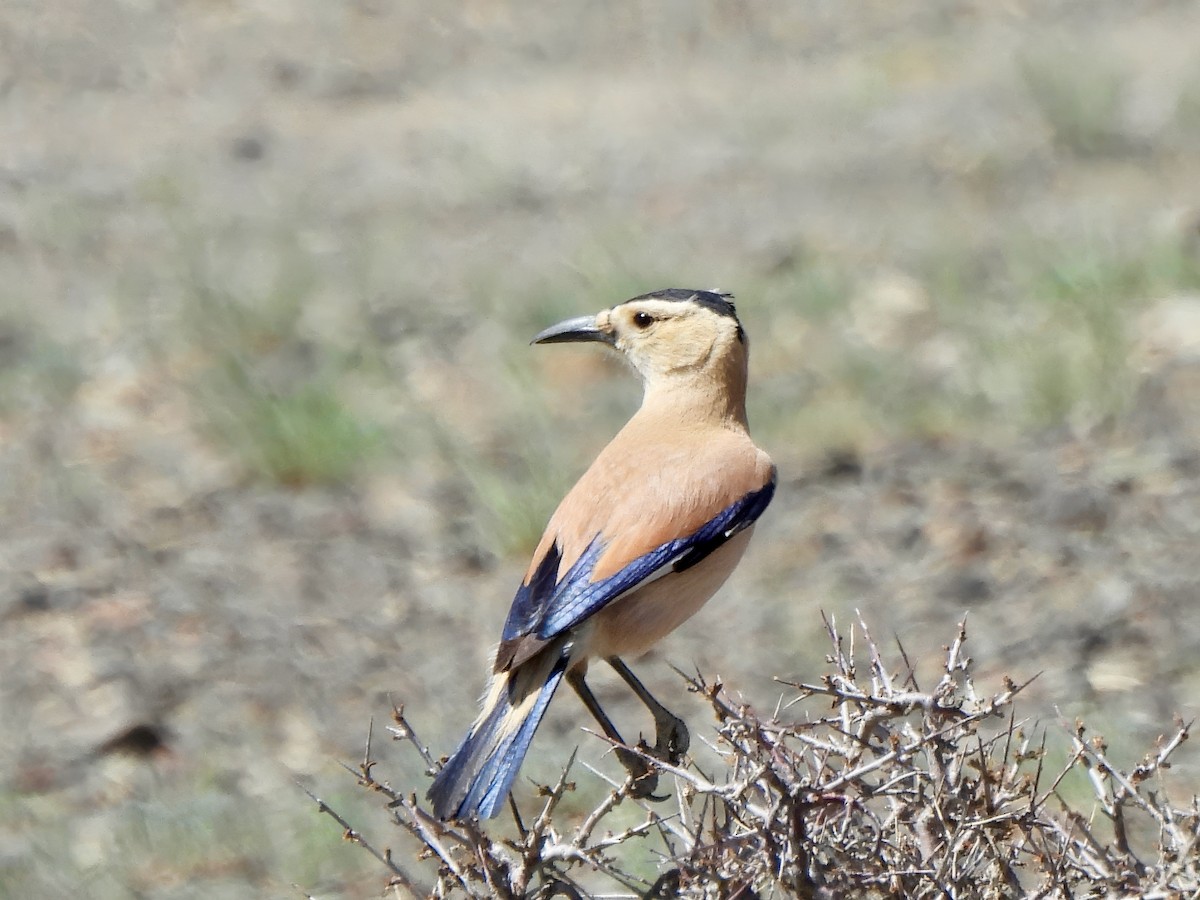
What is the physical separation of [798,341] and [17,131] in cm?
804

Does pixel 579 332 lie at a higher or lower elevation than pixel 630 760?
higher

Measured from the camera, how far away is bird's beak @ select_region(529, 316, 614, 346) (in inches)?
229

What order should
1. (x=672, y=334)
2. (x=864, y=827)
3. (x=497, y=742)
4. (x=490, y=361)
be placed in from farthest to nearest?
1. (x=490, y=361)
2. (x=672, y=334)
3. (x=497, y=742)
4. (x=864, y=827)

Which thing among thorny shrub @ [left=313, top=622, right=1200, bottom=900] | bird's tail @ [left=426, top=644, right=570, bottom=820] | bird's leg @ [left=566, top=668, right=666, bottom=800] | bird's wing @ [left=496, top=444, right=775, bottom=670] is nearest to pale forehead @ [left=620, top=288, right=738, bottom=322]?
bird's wing @ [left=496, top=444, right=775, bottom=670]

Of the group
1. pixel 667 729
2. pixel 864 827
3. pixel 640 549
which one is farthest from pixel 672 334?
pixel 864 827

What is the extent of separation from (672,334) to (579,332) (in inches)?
11.3

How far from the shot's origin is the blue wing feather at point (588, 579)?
4531 mm

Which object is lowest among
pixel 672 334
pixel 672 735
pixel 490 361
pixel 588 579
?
pixel 490 361

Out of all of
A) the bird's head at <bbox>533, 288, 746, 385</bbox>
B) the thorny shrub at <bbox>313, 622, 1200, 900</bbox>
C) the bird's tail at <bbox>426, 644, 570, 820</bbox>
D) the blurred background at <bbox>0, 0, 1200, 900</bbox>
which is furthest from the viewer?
the blurred background at <bbox>0, 0, 1200, 900</bbox>

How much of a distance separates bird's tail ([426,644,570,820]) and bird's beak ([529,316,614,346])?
1484 mm

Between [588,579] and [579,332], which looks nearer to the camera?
[588,579]

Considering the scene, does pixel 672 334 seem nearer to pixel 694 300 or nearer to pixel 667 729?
pixel 694 300

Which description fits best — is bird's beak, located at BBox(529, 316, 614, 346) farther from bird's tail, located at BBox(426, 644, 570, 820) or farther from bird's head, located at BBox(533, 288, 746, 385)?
bird's tail, located at BBox(426, 644, 570, 820)

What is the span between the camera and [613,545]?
4.79 m
